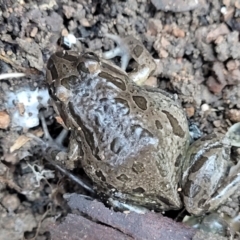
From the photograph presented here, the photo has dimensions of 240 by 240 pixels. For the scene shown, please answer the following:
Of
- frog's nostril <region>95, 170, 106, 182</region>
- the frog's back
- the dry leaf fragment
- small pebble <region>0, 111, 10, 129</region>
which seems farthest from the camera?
the dry leaf fragment

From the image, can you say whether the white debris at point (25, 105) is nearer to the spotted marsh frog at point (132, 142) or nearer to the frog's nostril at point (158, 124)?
the spotted marsh frog at point (132, 142)

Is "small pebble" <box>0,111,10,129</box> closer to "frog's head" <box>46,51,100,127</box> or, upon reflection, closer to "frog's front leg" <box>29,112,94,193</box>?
"frog's front leg" <box>29,112,94,193</box>

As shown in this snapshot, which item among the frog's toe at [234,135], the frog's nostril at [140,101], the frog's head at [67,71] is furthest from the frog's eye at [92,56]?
the frog's toe at [234,135]

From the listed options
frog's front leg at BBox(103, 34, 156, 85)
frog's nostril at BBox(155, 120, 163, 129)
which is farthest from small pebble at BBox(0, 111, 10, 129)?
frog's nostril at BBox(155, 120, 163, 129)

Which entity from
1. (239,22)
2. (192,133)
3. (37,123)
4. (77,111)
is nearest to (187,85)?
(192,133)

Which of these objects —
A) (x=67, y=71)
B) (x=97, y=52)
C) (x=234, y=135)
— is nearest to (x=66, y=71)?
(x=67, y=71)

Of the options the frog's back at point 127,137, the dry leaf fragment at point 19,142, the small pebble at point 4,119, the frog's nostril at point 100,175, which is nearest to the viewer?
the frog's back at point 127,137

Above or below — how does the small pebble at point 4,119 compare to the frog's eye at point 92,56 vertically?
below

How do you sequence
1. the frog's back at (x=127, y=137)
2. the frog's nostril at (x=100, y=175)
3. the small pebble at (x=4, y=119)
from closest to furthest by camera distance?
the frog's back at (x=127, y=137) < the frog's nostril at (x=100, y=175) < the small pebble at (x=4, y=119)
